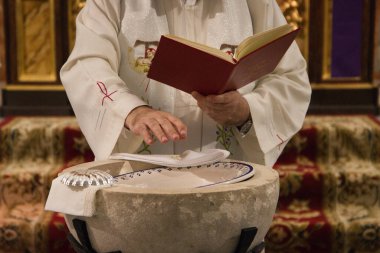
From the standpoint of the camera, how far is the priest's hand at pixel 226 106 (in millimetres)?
1866

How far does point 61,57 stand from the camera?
16.1 feet

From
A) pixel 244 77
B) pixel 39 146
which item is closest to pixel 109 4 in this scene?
pixel 244 77

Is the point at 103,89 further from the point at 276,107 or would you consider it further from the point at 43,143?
the point at 43,143

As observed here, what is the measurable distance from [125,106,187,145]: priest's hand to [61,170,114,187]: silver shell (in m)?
0.23

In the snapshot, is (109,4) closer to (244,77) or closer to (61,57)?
(244,77)

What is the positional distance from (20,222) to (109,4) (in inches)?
81.9

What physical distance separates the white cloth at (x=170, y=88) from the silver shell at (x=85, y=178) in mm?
496

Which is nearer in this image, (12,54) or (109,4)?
(109,4)

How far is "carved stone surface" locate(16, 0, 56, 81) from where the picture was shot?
4.91m

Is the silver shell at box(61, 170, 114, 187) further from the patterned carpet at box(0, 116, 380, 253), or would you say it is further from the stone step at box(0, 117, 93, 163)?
the stone step at box(0, 117, 93, 163)

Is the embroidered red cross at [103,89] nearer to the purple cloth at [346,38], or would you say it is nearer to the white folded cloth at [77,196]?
the white folded cloth at [77,196]

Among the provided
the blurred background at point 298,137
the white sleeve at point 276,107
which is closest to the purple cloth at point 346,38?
the blurred background at point 298,137

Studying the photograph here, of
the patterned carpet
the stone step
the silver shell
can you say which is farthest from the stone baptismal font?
the stone step

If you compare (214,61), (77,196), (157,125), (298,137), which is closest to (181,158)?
(157,125)
